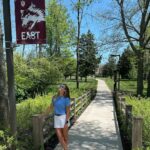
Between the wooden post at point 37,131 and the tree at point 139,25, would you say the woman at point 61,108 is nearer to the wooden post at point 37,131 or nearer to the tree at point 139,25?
the wooden post at point 37,131

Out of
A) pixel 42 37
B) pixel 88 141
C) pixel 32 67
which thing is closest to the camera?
pixel 42 37

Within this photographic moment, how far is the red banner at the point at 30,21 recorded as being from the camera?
640 centimetres

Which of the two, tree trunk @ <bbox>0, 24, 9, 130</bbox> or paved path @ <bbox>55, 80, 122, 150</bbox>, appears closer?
tree trunk @ <bbox>0, 24, 9, 130</bbox>

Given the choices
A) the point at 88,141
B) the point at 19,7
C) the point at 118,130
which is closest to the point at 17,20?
the point at 19,7

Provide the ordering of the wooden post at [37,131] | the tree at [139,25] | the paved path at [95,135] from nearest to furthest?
1. the wooden post at [37,131]
2. the paved path at [95,135]
3. the tree at [139,25]

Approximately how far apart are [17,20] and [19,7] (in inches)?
9.2

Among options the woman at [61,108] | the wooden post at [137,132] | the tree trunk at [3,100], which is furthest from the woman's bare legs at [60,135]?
the tree trunk at [3,100]

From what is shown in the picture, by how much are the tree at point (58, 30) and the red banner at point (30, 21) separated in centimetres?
3280

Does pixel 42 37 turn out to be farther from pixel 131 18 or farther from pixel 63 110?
pixel 131 18

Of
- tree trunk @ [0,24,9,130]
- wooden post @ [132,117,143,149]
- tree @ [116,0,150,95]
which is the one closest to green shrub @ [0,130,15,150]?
tree trunk @ [0,24,9,130]

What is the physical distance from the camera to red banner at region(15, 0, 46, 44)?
6402mm

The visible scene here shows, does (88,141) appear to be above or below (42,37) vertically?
below

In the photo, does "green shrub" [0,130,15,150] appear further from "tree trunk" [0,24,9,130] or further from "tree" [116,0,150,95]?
"tree" [116,0,150,95]

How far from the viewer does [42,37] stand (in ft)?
20.8
